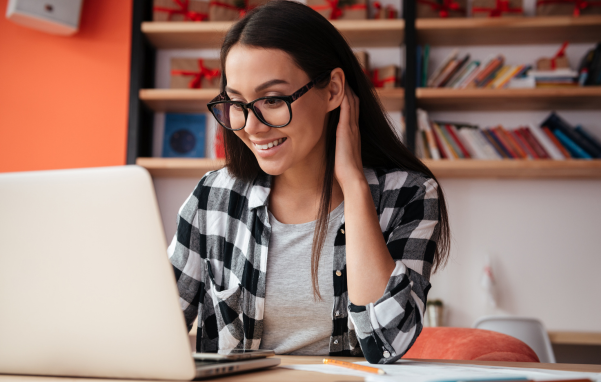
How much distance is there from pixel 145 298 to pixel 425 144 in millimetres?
2341

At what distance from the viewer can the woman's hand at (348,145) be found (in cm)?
110

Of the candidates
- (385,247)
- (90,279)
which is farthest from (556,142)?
(90,279)

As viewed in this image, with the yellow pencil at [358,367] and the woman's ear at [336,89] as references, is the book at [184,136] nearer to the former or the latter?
the woman's ear at [336,89]

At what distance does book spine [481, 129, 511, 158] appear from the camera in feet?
8.82

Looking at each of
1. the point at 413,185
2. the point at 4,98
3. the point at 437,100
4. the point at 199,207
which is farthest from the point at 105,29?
the point at 413,185

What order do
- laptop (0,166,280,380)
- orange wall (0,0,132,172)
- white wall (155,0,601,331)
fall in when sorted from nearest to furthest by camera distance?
laptop (0,166,280,380) → white wall (155,0,601,331) → orange wall (0,0,132,172)

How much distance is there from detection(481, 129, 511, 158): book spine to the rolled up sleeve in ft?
5.52

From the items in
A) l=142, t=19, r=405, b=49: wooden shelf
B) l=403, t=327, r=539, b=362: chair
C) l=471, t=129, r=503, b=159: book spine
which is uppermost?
l=142, t=19, r=405, b=49: wooden shelf

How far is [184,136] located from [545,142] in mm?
2059

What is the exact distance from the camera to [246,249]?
1.21 meters

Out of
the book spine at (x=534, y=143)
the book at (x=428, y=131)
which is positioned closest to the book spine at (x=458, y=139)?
the book at (x=428, y=131)

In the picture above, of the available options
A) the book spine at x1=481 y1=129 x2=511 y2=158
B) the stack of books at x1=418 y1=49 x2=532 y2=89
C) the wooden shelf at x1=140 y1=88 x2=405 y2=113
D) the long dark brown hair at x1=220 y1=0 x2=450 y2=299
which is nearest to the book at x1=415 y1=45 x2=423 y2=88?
the stack of books at x1=418 y1=49 x2=532 y2=89

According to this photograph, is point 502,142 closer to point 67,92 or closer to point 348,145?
point 348,145

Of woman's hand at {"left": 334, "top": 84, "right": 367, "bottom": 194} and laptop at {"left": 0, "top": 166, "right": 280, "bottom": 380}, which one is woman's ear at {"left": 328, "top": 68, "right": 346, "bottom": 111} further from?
laptop at {"left": 0, "top": 166, "right": 280, "bottom": 380}
